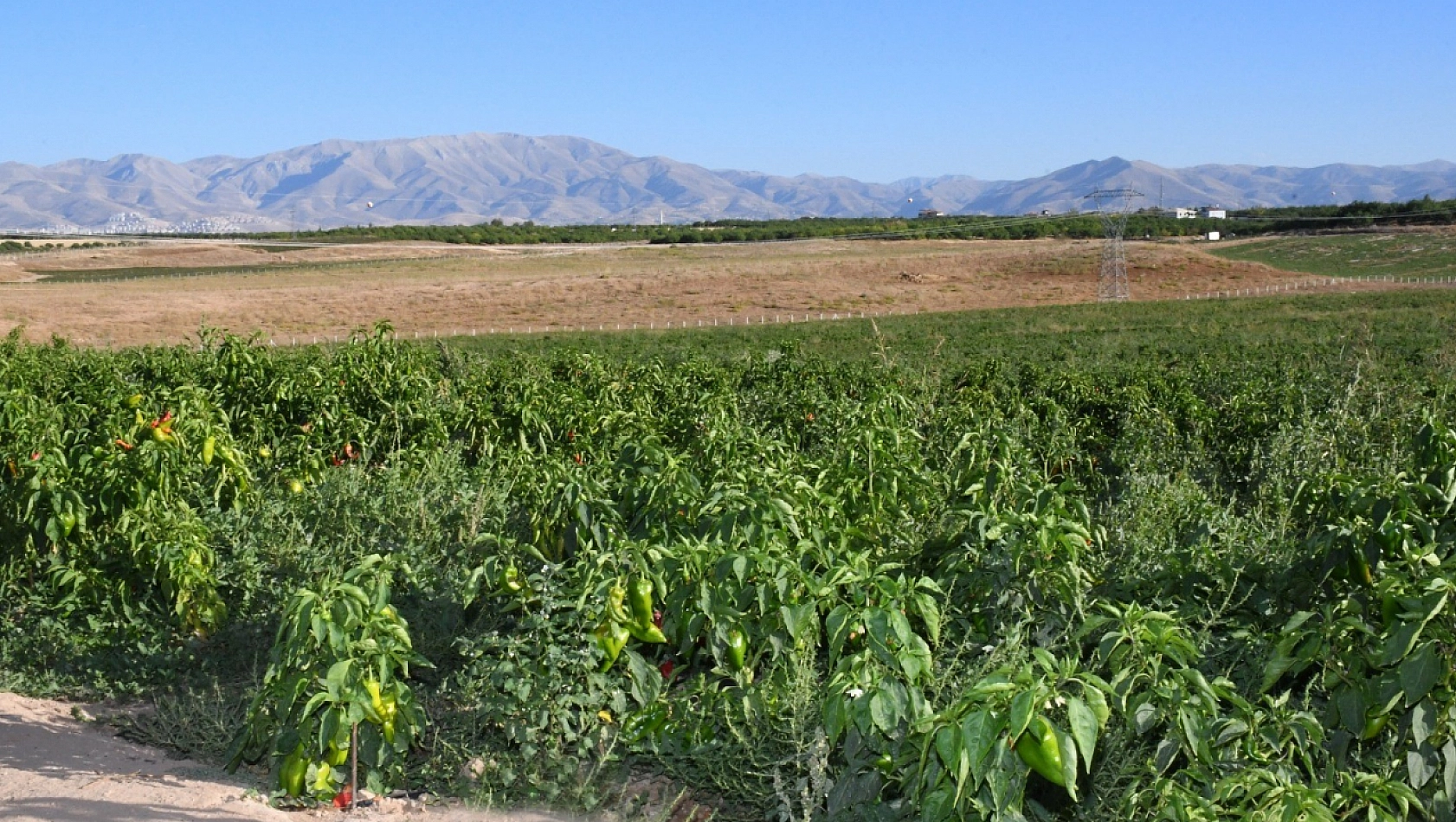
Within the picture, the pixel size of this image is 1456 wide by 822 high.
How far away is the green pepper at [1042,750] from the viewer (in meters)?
3.09

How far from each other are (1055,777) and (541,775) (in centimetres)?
207

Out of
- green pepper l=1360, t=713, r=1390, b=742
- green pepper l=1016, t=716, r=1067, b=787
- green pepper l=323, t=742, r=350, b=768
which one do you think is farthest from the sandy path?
green pepper l=1360, t=713, r=1390, b=742

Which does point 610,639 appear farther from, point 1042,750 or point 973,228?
point 973,228

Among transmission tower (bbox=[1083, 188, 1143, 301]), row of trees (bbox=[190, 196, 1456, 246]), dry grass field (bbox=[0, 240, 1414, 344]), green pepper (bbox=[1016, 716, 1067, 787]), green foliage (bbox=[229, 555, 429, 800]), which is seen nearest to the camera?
green pepper (bbox=[1016, 716, 1067, 787])

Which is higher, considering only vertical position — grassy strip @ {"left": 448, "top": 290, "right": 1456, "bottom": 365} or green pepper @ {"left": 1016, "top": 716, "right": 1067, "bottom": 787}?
green pepper @ {"left": 1016, "top": 716, "right": 1067, "bottom": 787}

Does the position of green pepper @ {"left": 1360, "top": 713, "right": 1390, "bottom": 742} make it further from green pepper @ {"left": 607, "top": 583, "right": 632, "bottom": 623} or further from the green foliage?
the green foliage

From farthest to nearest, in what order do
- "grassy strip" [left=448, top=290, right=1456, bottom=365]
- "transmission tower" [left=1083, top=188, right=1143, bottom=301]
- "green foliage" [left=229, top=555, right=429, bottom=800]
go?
"transmission tower" [left=1083, top=188, right=1143, bottom=301] → "grassy strip" [left=448, top=290, right=1456, bottom=365] → "green foliage" [left=229, top=555, right=429, bottom=800]

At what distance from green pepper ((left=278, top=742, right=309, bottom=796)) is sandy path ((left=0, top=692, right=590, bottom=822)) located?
0.09m

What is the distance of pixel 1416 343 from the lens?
1038 inches

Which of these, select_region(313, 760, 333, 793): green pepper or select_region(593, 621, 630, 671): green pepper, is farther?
select_region(593, 621, 630, 671): green pepper

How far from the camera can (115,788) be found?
424cm

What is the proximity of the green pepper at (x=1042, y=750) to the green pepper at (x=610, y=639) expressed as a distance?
1.70 meters

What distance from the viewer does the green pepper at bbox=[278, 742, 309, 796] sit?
162 inches

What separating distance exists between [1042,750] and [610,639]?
1.80 meters
